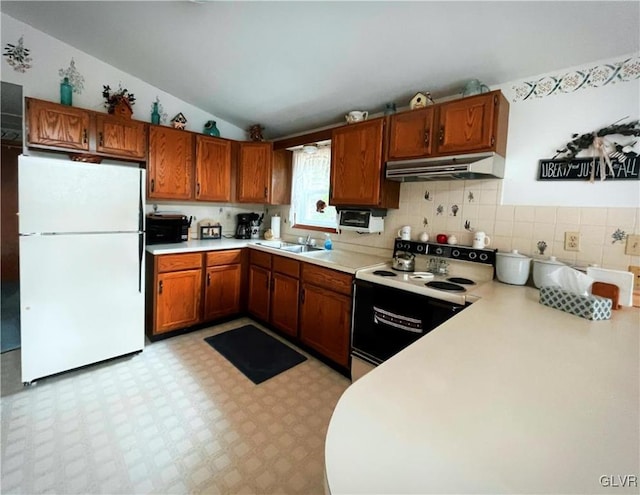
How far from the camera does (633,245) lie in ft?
5.20

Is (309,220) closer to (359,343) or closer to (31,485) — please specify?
(359,343)

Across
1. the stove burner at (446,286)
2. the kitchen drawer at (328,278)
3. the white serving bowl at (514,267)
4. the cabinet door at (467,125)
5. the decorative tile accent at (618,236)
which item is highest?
→ the cabinet door at (467,125)

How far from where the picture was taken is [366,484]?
0.47 m

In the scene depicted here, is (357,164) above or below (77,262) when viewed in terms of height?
above

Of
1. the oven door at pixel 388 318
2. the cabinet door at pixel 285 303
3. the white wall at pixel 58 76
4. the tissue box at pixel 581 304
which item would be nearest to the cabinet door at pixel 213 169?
the white wall at pixel 58 76

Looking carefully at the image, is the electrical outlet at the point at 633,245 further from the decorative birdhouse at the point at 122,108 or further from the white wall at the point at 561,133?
the decorative birdhouse at the point at 122,108

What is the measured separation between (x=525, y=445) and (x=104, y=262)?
8.72ft

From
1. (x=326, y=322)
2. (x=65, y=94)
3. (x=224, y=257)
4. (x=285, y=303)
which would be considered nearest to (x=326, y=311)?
(x=326, y=322)

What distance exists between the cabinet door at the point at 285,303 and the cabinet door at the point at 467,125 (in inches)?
65.1

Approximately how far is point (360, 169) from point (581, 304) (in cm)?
169

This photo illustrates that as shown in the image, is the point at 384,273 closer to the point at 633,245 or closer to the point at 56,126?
the point at 633,245

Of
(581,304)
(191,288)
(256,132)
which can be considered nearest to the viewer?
(581,304)

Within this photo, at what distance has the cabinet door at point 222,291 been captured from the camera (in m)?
3.05

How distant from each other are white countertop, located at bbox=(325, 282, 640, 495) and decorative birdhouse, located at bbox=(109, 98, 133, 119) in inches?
126
